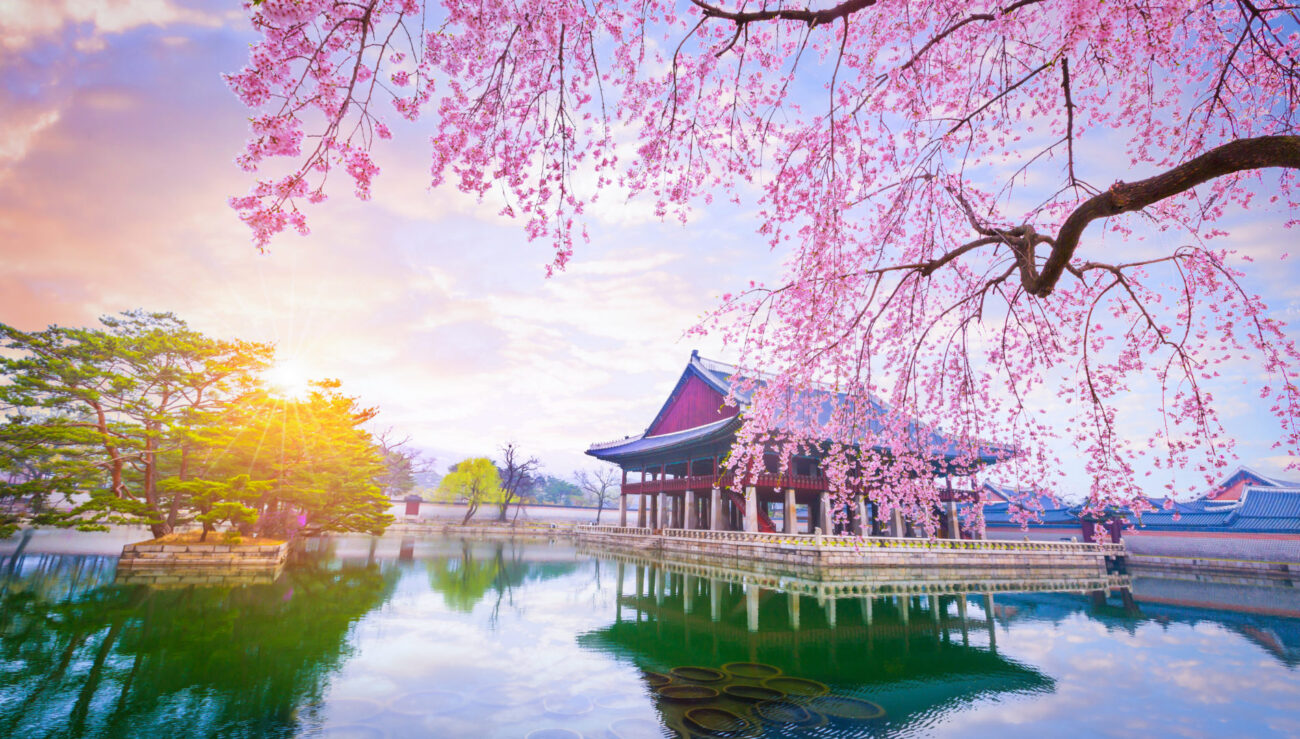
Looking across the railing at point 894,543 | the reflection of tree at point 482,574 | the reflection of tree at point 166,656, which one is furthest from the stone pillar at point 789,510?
the reflection of tree at point 166,656

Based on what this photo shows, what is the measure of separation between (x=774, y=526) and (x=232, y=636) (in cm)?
2207

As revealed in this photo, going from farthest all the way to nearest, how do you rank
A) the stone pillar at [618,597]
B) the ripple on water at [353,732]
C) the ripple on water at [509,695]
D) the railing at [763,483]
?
the railing at [763,483]
the stone pillar at [618,597]
the ripple on water at [509,695]
the ripple on water at [353,732]

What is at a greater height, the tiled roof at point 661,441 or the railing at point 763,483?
the tiled roof at point 661,441

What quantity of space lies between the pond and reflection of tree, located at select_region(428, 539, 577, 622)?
250 mm

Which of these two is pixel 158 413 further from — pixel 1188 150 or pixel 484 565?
pixel 1188 150

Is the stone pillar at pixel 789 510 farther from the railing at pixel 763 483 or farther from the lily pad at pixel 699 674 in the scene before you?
the lily pad at pixel 699 674

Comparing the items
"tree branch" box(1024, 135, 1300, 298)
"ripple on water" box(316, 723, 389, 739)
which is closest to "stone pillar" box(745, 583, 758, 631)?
"ripple on water" box(316, 723, 389, 739)

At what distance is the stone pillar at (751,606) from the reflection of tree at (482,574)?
210 inches

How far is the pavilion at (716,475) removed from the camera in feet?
81.9

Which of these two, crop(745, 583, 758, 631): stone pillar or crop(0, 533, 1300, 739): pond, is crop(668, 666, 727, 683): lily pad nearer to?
crop(0, 533, 1300, 739): pond

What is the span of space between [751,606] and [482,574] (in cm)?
1017

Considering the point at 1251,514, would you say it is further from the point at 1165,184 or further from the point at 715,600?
the point at 1165,184

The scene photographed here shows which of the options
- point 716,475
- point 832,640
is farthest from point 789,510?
point 832,640

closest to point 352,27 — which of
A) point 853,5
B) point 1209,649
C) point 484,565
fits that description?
point 853,5
